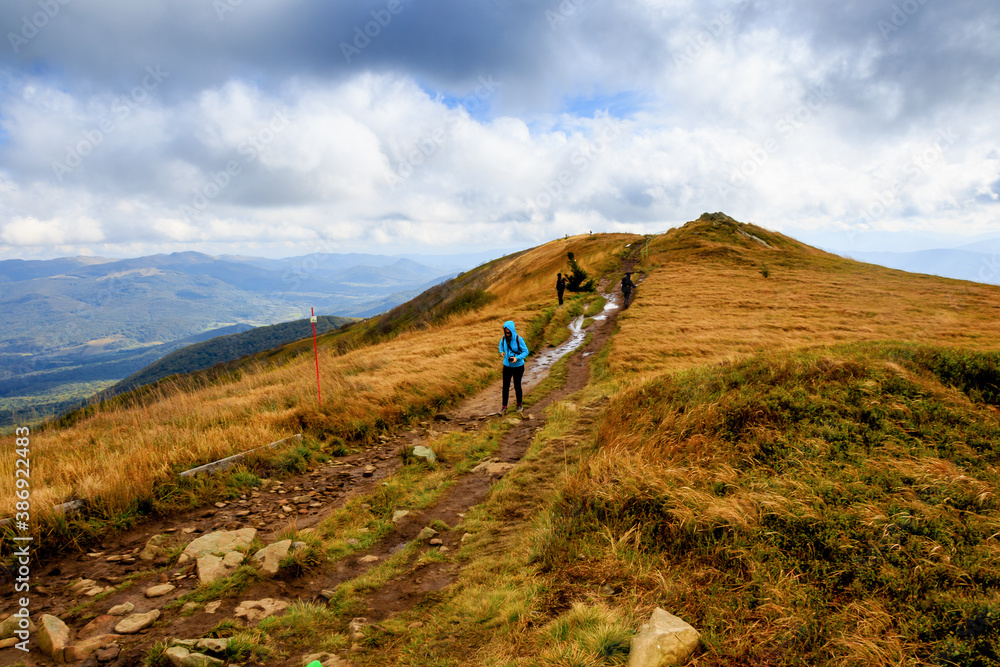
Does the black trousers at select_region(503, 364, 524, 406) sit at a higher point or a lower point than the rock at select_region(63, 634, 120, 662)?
higher

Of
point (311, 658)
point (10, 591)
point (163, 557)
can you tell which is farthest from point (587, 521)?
point (10, 591)

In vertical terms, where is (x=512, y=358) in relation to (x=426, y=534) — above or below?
above

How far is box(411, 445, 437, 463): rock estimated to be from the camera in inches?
394

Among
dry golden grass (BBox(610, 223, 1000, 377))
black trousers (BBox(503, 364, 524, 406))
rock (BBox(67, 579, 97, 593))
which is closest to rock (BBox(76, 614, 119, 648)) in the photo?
rock (BBox(67, 579, 97, 593))

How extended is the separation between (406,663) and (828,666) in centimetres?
355

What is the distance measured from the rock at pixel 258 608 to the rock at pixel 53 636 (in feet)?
5.05

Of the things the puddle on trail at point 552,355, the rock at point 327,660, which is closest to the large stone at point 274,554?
the rock at point 327,660

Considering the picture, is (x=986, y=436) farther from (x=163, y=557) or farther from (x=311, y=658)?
(x=163, y=557)

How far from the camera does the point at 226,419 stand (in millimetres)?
11062

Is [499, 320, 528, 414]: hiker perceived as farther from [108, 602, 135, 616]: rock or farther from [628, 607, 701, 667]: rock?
[628, 607, 701, 667]: rock

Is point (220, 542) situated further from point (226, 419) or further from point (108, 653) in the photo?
point (226, 419)

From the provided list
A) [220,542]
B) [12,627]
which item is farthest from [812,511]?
[12,627]

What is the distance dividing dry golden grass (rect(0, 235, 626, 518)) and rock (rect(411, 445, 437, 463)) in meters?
1.85

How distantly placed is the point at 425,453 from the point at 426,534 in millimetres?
3221
